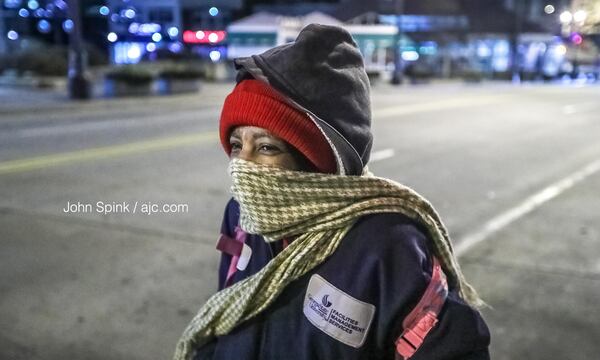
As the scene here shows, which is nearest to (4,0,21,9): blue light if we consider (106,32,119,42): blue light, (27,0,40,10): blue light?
(27,0,40,10): blue light

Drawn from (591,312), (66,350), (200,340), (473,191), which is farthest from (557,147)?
(200,340)

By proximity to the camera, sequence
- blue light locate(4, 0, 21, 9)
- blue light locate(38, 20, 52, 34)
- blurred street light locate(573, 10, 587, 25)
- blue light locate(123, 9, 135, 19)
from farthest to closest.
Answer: blue light locate(123, 9, 135, 19)
blue light locate(38, 20, 52, 34)
blue light locate(4, 0, 21, 9)
blurred street light locate(573, 10, 587, 25)

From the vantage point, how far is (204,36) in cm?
5541

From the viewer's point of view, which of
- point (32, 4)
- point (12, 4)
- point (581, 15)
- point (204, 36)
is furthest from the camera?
point (204, 36)

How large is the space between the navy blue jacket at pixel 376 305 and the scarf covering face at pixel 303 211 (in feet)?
0.10

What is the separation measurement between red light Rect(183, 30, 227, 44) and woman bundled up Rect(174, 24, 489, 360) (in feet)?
182

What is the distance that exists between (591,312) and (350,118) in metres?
3.13

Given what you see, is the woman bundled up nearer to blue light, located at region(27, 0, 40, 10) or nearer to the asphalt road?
the asphalt road

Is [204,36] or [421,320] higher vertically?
[421,320]

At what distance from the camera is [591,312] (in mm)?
3953

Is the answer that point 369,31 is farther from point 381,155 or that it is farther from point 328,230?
point 328,230

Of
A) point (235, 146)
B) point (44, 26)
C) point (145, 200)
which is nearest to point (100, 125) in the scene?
point (145, 200)

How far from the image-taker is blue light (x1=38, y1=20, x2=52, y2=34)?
57.4m

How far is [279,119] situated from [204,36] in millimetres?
55994
